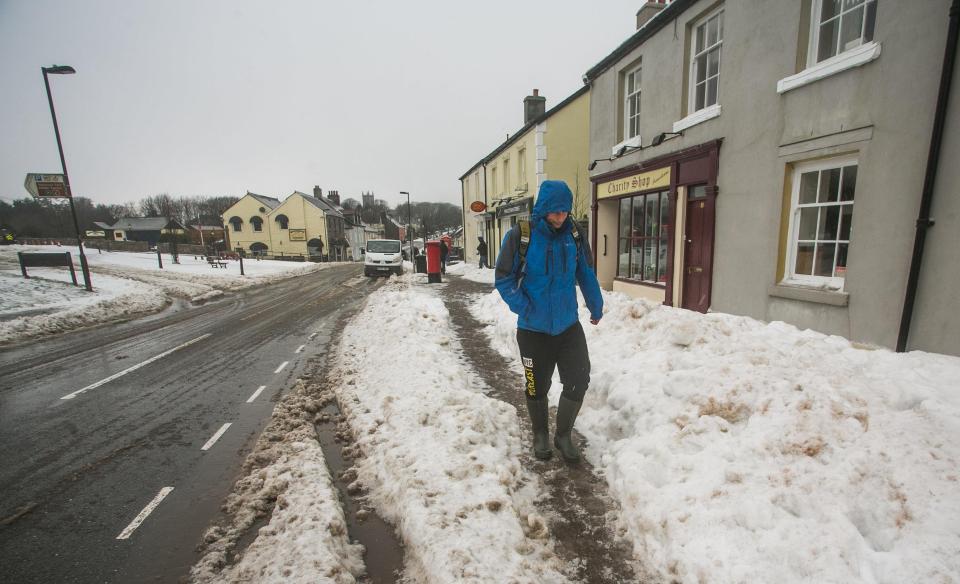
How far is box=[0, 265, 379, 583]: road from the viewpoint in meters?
2.68

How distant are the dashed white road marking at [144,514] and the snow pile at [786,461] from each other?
3.44m

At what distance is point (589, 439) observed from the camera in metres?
3.94

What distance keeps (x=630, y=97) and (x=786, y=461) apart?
31.9 ft

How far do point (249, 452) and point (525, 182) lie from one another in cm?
1664

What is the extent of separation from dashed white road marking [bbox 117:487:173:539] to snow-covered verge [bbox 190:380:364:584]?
0.53 metres

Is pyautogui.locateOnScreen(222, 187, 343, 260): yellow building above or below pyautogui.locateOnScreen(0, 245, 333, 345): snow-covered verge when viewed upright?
above

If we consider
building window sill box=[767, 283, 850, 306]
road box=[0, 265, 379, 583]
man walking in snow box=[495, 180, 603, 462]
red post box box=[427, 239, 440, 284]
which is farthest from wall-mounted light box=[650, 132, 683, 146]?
red post box box=[427, 239, 440, 284]

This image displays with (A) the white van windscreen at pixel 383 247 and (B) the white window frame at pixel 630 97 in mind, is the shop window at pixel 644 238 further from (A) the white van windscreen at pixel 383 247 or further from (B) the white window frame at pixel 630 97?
(A) the white van windscreen at pixel 383 247

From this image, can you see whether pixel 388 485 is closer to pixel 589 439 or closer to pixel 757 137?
pixel 589 439

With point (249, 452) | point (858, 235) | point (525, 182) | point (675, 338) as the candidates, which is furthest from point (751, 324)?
point (525, 182)

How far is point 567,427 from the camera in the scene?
11.8 feet

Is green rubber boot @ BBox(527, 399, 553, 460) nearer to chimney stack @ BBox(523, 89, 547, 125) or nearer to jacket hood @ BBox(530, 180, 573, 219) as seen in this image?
jacket hood @ BBox(530, 180, 573, 219)

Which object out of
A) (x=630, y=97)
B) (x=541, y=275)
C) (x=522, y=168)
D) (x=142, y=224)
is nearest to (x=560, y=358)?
Result: (x=541, y=275)

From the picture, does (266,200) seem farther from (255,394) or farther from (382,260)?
(255,394)
